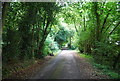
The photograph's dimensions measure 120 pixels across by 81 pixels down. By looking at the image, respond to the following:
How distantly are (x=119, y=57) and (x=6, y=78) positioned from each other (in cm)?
802

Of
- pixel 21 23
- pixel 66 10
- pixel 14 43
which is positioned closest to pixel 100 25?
pixel 66 10

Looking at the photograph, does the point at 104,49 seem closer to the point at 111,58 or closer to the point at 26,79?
the point at 111,58

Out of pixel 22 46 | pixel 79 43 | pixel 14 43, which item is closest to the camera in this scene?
pixel 14 43

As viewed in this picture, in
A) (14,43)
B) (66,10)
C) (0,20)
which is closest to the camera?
(0,20)

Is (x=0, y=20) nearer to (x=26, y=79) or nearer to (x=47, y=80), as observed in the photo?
(x=26, y=79)

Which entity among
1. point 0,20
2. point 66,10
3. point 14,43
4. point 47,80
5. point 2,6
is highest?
point 66,10

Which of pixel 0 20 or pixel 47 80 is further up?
pixel 0 20

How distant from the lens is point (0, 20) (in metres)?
4.64

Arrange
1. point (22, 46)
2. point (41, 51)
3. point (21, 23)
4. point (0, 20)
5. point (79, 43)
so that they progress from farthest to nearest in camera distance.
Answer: point (79, 43)
point (41, 51)
point (22, 46)
point (21, 23)
point (0, 20)

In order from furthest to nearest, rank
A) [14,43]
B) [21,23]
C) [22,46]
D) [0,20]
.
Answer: [22,46] → [21,23] → [14,43] → [0,20]

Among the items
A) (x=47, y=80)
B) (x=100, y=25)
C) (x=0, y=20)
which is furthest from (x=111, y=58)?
(x=0, y=20)

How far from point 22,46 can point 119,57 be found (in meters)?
7.95

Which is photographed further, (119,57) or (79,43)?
(79,43)

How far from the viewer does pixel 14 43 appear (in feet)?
23.8
